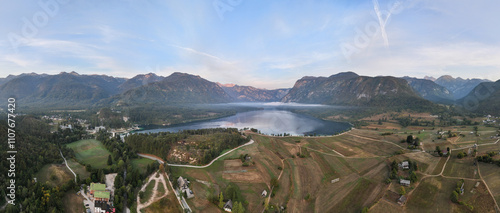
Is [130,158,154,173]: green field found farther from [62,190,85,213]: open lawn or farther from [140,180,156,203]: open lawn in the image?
[62,190,85,213]: open lawn

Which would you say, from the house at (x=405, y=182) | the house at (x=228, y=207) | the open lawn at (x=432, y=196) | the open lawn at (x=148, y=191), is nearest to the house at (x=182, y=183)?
the open lawn at (x=148, y=191)

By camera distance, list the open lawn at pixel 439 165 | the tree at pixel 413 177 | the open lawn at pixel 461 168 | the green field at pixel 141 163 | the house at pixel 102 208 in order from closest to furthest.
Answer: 1. the house at pixel 102 208
2. the tree at pixel 413 177
3. the open lawn at pixel 461 168
4. the open lawn at pixel 439 165
5. the green field at pixel 141 163

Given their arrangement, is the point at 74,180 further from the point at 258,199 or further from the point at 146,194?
the point at 258,199

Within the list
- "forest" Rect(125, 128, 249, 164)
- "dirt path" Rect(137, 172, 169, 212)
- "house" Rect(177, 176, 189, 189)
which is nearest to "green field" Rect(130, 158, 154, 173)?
"forest" Rect(125, 128, 249, 164)

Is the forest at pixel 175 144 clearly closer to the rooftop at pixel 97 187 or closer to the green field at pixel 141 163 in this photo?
the green field at pixel 141 163

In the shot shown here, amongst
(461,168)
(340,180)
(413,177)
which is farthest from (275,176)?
(461,168)
